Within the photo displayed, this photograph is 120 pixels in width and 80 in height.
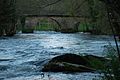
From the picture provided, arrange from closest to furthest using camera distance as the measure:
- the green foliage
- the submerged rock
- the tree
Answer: the green foliage
the submerged rock
the tree

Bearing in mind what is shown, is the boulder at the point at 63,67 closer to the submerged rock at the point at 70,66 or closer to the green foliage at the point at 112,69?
the submerged rock at the point at 70,66

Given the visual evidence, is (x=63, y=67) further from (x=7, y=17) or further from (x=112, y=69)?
(x=7, y=17)

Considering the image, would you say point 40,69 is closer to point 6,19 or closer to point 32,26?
point 6,19

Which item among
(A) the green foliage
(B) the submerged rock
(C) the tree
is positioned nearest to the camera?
(A) the green foliage

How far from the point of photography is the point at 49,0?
25.6ft

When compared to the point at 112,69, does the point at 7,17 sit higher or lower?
lower

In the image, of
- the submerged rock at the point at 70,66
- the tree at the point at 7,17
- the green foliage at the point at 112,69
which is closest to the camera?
the green foliage at the point at 112,69

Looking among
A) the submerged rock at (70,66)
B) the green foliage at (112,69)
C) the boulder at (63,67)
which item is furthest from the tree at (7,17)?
the green foliage at (112,69)

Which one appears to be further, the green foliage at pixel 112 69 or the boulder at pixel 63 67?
the boulder at pixel 63 67

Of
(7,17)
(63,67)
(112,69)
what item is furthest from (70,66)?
(7,17)

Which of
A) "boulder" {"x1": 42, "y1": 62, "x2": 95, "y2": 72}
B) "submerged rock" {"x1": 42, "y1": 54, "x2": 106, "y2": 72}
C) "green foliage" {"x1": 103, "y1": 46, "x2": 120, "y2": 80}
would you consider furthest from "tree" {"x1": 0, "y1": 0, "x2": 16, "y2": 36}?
"green foliage" {"x1": 103, "y1": 46, "x2": 120, "y2": 80}

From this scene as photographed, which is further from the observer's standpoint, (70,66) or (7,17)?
(7,17)

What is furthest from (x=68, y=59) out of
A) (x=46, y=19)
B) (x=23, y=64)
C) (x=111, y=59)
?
(x=46, y=19)

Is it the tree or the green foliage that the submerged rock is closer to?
the green foliage
